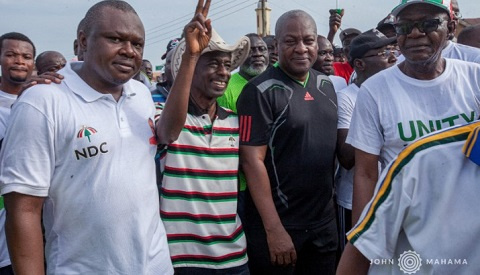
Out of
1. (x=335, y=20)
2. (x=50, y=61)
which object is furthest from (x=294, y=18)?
(x=50, y=61)

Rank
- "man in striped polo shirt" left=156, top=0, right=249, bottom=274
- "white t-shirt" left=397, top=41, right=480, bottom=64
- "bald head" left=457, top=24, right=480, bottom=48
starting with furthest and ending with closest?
"bald head" left=457, top=24, right=480, bottom=48 → "white t-shirt" left=397, top=41, right=480, bottom=64 → "man in striped polo shirt" left=156, top=0, right=249, bottom=274

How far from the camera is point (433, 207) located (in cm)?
151

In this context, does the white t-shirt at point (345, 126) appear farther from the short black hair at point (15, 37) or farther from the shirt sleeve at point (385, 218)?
the short black hair at point (15, 37)

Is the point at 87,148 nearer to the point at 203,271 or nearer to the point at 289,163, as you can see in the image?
the point at 203,271

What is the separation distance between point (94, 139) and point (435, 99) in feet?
5.90

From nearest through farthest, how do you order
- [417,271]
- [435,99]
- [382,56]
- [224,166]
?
[417,271] → [435,99] → [224,166] → [382,56]

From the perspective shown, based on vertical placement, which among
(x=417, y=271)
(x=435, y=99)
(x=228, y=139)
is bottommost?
(x=417, y=271)

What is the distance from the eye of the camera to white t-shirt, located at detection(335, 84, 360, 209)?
3.71 metres

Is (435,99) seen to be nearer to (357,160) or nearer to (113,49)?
(357,160)

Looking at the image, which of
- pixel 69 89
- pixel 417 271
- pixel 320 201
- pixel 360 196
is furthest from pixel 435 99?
pixel 69 89

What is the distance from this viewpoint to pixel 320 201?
11.7ft

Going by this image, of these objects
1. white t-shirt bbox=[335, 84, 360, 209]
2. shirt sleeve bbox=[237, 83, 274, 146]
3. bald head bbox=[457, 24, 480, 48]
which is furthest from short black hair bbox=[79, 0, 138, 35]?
bald head bbox=[457, 24, 480, 48]

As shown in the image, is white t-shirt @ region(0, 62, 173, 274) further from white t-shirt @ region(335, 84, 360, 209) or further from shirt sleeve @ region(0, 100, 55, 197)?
white t-shirt @ region(335, 84, 360, 209)

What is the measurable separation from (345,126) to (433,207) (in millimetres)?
2165
